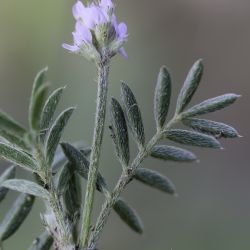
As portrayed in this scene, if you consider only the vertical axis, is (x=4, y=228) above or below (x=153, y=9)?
below

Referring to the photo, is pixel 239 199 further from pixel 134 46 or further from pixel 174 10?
pixel 174 10

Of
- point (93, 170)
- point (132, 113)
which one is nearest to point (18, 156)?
point (93, 170)

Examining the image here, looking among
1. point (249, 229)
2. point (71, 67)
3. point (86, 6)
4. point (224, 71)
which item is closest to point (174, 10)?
point (224, 71)

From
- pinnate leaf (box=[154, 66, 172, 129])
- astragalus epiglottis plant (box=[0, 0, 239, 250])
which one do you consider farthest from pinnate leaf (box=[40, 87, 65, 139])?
pinnate leaf (box=[154, 66, 172, 129])

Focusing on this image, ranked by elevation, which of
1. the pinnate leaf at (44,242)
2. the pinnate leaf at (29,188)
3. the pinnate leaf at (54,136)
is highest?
the pinnate leaf at (54,136)

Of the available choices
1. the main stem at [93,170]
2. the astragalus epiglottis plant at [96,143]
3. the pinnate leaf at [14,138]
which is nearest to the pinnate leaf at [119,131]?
the astragalus epiglottis plant at [96,143]

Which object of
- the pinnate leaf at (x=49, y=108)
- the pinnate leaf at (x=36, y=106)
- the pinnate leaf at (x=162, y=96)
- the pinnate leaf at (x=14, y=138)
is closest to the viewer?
the pinnate leaf at (x=36, y=106)

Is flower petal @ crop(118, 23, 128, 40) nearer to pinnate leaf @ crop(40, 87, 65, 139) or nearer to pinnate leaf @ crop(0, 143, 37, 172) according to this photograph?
pinnate leaf @ crop(40, 87, 65, 139)

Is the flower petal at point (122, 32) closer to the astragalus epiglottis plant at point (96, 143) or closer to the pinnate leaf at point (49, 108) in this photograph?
the astragalus epiglottis plant at point (96, 143)
